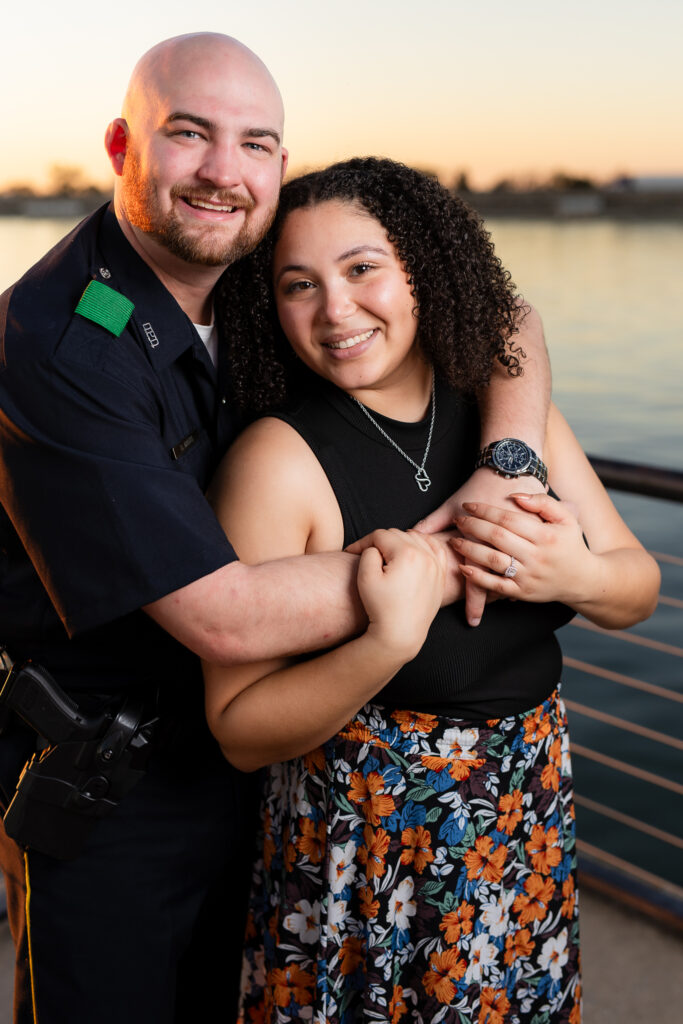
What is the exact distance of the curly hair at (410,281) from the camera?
1.43 m

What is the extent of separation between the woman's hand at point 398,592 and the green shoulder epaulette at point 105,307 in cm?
47

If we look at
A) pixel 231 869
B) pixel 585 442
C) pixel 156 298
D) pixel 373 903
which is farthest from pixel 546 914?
pixel 585 442

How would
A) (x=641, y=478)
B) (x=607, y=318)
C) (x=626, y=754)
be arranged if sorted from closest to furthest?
(x=641, y=478) → (x=626, y=754) → (x=607, y=318)

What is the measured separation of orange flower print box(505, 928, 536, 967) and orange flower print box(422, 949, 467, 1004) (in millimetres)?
128

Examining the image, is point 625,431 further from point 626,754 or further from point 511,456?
point 511,456

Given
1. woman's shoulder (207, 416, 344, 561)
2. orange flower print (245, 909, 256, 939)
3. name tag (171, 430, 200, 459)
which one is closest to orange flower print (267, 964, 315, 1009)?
Result: orange flower print (245, 909, 256, 939)

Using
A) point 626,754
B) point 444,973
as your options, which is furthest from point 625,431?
point 444,973

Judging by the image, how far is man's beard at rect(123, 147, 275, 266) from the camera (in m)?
1.33

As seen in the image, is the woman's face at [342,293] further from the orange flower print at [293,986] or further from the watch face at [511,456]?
the orange flower print at [293,986]

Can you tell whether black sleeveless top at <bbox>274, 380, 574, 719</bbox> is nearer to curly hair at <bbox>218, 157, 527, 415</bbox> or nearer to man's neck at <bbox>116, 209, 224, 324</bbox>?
curly hair at <bbox>218, 157, 527, 415</bbox>

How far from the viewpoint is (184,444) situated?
1.40 metres

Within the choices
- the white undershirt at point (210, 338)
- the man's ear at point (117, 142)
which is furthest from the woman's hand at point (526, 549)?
the man's ear at point (117, 142)

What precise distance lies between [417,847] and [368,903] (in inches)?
4.5

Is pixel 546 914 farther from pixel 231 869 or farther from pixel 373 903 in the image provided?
pixel 231 869
